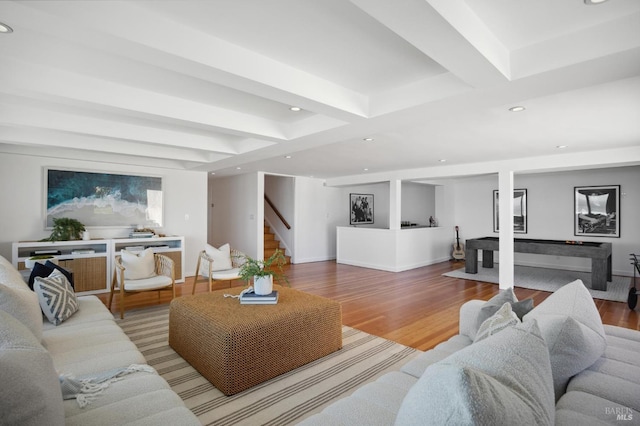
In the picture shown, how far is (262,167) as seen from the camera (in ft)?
22.9

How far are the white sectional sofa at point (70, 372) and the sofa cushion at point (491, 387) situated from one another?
1.09m

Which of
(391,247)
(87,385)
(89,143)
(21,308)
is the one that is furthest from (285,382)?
(391,247)

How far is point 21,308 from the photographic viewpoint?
196 centimetres

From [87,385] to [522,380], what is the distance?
1.95m

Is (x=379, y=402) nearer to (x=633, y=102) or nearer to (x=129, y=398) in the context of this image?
(x=129, y=398)

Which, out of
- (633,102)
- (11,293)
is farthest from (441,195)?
(11,293)

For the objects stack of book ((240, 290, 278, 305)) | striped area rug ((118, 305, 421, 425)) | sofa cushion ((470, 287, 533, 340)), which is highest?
sofa cushion ((470, 287, 533, 340))

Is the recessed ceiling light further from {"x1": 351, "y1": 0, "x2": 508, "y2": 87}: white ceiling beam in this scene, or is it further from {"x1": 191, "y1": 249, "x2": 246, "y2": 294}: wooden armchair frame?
{"x1": 191, "y1": 249, "x2": 246, "y2": 294}: wooden armchair frame

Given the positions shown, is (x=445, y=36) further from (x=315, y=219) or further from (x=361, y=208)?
(x=361, y=208)

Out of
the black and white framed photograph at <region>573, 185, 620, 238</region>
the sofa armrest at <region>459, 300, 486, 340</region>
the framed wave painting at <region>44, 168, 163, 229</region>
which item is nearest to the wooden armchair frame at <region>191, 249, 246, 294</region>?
the framed wave painting at <region>44, 168, 163, 229</region>

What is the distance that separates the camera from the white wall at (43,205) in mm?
4902

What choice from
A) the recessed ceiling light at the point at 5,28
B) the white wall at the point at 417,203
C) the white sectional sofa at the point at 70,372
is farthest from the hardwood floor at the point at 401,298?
the recessed ceiling light at the point at 5,28

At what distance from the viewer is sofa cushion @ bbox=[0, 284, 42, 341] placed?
189 centimetres

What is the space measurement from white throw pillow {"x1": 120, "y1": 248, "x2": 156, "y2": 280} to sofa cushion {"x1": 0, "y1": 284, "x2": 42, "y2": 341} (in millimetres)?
2230
